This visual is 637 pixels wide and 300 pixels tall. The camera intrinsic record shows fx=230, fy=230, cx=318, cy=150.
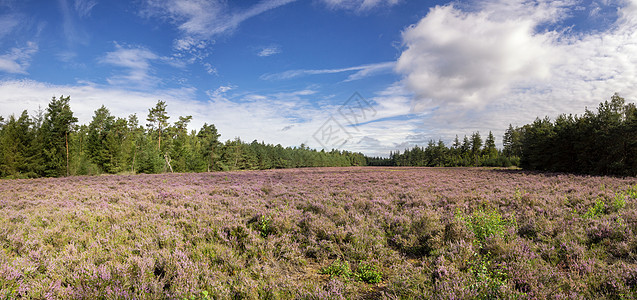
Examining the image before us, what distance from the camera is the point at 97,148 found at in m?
44.2

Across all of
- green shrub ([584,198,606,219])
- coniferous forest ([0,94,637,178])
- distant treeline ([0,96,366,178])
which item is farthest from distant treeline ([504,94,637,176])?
distant treeline ([0,96,366,178])

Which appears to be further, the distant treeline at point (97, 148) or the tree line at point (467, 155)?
the tree line at point (467, 155)

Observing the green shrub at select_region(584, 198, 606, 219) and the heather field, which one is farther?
the green shrub at select_region(584, 198, 606, 219)

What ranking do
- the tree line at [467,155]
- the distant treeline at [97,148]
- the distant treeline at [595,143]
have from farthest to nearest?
the tree line at [467,155] → the distant treeline at [97,148] → the distant treeline at [595,143]

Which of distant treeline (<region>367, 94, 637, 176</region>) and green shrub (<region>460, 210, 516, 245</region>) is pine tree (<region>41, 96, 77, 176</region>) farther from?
distant treeline (<region>367, 94, 637, 176</region>)

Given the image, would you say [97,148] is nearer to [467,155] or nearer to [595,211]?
[595,211]

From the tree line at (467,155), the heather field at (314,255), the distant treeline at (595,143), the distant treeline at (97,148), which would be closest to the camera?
the heather field at (314,255)

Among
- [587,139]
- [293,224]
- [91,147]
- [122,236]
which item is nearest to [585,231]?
[293,224]

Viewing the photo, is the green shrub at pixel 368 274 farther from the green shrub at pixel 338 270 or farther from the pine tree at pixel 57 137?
the pine tree at pixel 57 137

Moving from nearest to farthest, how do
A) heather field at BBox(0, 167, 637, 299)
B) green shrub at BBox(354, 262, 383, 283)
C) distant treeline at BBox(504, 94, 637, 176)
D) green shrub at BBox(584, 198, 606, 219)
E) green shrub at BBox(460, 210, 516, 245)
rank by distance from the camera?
heather field at BBox(0, 167, 637, 299), green shrub at BBox(354, 262, 383, 283), green shrub at BBox(460, 210, 516, 245), green shrub at BBox(584, 198, 606, 219), distant treeline at BBox(504, 94, 637, 176)

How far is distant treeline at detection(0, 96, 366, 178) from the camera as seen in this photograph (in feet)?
114

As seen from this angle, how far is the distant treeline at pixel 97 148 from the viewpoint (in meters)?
34.8

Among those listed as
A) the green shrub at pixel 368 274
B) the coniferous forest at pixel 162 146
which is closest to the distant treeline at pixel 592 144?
the coniferous forest at pixel 162 146

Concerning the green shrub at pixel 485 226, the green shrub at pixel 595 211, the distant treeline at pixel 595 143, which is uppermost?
the distant treeline at pixel 595 143
